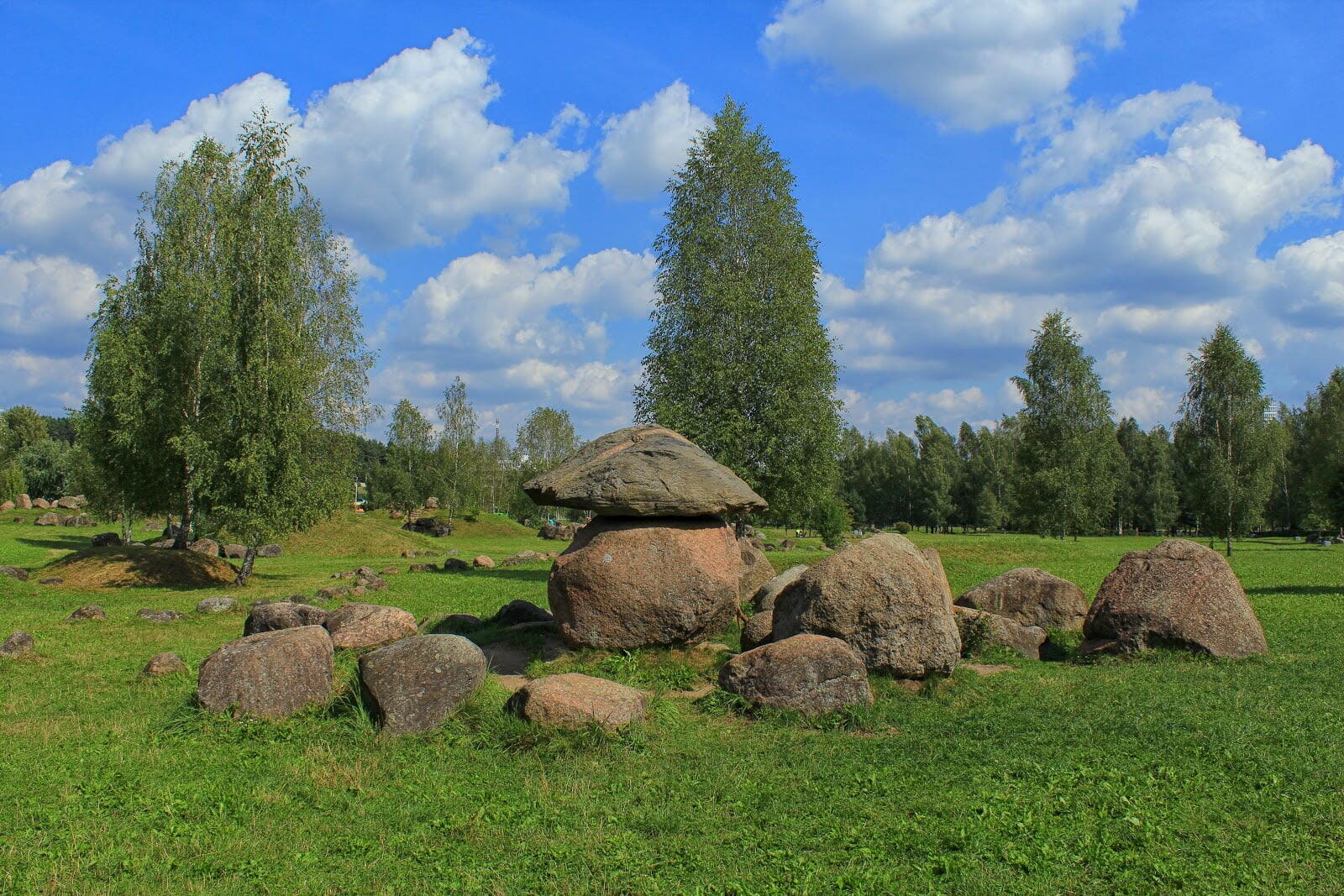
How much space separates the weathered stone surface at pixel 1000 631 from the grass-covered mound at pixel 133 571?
24.1 m

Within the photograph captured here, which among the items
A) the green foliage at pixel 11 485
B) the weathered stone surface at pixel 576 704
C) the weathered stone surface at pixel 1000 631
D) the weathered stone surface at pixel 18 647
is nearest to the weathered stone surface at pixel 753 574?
the weathered stone surface at pixel 1000 631

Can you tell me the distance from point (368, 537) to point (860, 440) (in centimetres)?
8329

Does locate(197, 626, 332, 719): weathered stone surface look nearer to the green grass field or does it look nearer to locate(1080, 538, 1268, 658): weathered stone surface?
the green grass field

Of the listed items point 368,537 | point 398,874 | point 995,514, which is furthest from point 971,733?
point 995,514

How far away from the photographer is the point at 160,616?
2088cm

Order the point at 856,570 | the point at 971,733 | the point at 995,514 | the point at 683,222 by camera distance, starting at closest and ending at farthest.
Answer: the point at 971,733
the point at 856,570
the point at 683,222
the point at 995,514

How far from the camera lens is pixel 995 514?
87688 millimetres

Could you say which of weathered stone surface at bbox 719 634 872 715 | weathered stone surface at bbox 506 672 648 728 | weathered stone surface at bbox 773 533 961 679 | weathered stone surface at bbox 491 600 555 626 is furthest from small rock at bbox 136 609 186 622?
weathered stone surface at bbox 773 533 961 679

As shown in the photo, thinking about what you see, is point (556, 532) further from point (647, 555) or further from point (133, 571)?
point (647, 555)

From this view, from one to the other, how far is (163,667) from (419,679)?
246 inches

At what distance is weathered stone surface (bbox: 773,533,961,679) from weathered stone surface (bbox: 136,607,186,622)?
51.9ft

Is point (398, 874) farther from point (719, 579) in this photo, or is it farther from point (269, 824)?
point (719, 579)

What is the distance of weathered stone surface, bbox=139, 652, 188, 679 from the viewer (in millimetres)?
14016

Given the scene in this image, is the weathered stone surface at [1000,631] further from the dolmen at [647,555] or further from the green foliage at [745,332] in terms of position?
the green foliage at [745,332]
